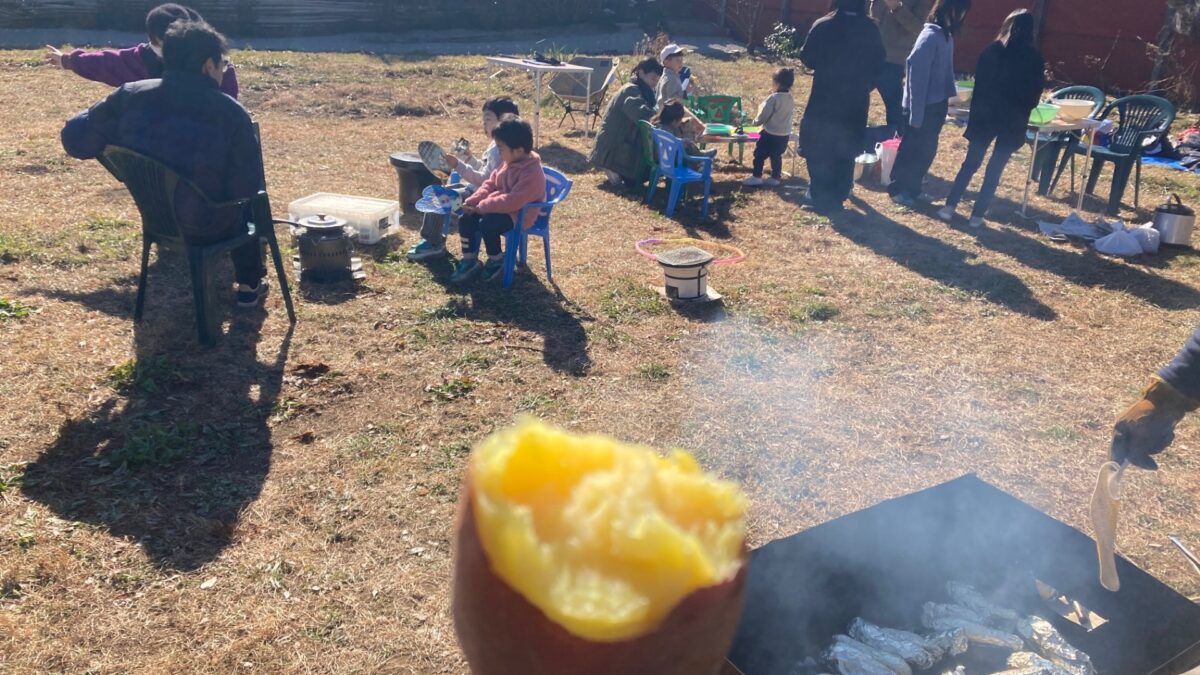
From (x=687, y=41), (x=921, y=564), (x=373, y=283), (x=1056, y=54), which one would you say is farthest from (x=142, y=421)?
(x=687, y=41)

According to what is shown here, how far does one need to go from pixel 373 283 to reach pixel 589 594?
5.97m

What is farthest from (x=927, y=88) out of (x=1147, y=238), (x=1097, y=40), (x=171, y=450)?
(x=1097, y=40)

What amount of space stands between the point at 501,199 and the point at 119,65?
9.55ft

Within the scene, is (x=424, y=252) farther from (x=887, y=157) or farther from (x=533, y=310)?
(x=887, y=157)

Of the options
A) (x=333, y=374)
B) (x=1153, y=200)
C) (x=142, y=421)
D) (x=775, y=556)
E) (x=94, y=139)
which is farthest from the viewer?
(x=1153, y=200)

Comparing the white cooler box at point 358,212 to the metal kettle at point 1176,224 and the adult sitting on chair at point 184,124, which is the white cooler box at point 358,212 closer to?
the adult sitting on chair at point 184,124

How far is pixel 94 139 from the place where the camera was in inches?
182

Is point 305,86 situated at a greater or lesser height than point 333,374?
greater

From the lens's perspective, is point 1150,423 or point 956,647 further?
point 956,647

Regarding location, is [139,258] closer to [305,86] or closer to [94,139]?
[94,139]

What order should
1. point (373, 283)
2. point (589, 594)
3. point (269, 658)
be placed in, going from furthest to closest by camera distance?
1. point (373, 283)
2. point (269, 658)
3. point (589, 594)

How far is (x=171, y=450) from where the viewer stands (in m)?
3.99

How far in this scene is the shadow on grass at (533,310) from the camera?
211 inches

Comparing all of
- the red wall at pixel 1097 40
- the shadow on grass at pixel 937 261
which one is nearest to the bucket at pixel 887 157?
the shadow on grass at pixel 937 261
